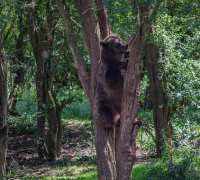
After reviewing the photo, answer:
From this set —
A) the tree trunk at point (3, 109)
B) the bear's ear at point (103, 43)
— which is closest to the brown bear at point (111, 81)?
Answer: the bear's ear at point (103, 43)

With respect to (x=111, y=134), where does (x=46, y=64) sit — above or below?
above

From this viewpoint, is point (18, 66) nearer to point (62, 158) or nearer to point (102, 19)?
point (62, 158)

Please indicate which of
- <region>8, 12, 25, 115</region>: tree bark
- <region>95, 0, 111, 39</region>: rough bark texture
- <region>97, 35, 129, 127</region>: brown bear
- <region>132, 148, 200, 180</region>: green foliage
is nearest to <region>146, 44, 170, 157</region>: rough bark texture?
<region>132, 148, 200, 180</region>: green foliage

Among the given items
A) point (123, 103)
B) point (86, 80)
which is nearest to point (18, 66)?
point (86, 80)

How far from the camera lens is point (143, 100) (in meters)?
18.2

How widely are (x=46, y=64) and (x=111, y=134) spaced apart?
24.4 feet

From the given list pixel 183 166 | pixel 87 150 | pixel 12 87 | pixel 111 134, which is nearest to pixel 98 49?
pixel 111 134

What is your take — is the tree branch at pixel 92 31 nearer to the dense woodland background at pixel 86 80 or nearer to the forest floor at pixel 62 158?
the dense woodland background at pixel 86 80

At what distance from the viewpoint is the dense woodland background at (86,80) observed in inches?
327

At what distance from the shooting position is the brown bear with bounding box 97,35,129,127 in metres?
7.81

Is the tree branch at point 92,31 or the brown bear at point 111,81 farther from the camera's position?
the tree branch at point 92,31

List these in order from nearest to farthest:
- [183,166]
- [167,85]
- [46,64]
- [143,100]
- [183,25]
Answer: [183,166] < [183,25] < [167,85] < [46,64] < [143,100]

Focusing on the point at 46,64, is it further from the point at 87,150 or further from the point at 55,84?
the point at 87,150

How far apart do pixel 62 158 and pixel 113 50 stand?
854 cm
